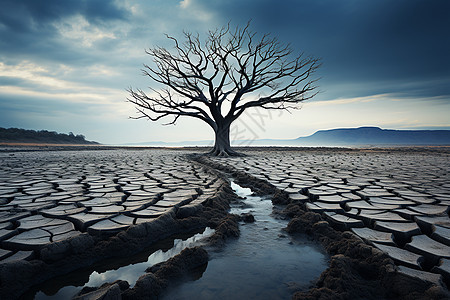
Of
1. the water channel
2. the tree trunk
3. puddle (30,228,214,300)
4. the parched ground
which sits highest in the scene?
the tree trunk

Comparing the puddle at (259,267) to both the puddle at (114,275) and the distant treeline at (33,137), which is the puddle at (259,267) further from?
the distant treeline at (33,137)

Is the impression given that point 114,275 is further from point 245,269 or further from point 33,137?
point 33,137

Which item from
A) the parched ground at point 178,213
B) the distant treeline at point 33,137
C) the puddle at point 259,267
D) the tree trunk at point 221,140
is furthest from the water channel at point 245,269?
the distant treeline at point 33,137

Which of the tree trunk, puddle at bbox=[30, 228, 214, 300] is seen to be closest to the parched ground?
puddle at bbox=[30, 228, 214, 300]

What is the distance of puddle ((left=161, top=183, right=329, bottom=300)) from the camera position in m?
1.26

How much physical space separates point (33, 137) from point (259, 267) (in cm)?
3401

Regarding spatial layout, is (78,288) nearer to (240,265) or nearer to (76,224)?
(76,224)

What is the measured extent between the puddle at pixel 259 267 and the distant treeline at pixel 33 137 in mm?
30507

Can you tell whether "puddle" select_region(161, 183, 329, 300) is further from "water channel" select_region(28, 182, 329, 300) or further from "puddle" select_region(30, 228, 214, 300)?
"puddle" select_region(30, 228, 214, 300)

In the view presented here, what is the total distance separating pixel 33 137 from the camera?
2722 cm

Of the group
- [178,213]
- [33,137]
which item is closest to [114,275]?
[178,213]

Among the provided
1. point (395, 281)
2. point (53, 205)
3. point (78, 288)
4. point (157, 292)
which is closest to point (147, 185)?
point (53, 205)

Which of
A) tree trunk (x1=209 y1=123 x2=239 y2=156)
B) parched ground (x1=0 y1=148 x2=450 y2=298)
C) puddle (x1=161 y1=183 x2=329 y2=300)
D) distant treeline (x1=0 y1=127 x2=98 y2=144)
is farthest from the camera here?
distant treeline (x1=0 y1=127 x2=98 y2=144)

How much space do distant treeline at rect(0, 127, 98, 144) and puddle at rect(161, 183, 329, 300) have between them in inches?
1201
